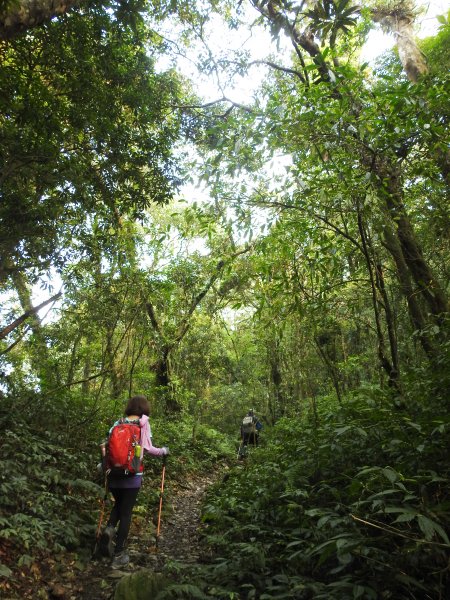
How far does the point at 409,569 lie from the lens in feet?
9.11

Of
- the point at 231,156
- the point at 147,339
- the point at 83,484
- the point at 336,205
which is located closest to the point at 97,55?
the point at 231,156

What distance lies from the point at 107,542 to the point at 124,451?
3.53ft

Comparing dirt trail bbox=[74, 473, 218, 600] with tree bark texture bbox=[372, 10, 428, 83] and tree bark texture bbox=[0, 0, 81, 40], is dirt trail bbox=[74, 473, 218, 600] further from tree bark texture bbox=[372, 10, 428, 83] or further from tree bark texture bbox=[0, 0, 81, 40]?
tree bark texture bbox=[372, 10, 428, 83]

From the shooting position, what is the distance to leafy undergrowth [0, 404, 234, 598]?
422cm

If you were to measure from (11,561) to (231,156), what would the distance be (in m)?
5.20

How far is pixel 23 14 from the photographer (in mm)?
3732

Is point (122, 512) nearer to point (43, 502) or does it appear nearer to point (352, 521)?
point (43, 502)

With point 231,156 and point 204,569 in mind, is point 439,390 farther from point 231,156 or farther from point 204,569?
point 231,156

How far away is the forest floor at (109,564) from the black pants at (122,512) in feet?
0.92

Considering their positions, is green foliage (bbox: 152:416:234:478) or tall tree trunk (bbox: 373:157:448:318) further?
green foliage (bbox: 152:416:234:478)

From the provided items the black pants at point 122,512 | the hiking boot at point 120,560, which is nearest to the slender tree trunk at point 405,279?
the black pants at point 122,512

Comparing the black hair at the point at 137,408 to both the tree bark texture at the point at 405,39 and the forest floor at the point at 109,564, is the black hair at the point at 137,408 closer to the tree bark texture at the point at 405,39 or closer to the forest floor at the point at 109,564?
the forest floor at the point at 109,564

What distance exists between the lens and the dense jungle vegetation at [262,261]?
3531mm

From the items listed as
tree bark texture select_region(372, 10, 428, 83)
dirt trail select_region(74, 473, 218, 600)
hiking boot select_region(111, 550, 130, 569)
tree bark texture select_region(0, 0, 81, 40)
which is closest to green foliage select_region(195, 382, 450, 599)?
dirt trail select_region(74, 473, 218, 600)
